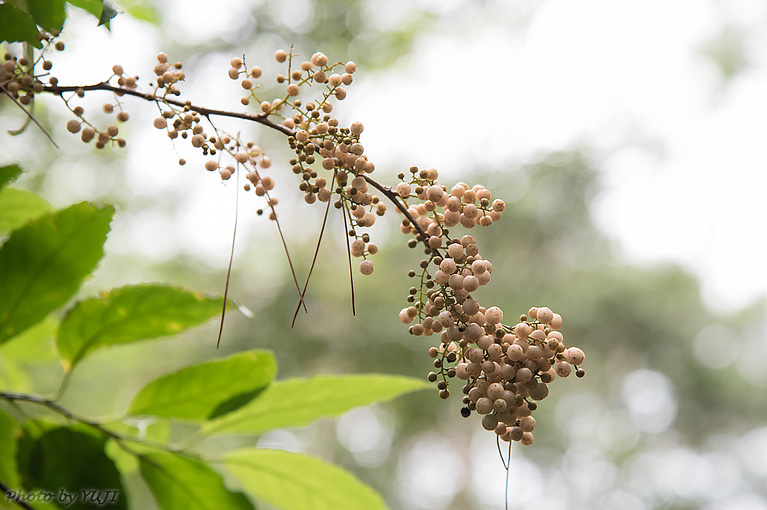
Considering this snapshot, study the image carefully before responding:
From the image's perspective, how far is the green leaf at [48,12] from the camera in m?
0.33

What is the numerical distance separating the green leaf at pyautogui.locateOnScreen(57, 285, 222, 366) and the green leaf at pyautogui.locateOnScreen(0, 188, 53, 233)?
93 mm

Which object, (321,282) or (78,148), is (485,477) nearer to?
(321,282)

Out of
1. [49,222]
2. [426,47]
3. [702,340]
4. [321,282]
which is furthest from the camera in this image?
[426,47]

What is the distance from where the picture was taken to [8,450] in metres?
0.44

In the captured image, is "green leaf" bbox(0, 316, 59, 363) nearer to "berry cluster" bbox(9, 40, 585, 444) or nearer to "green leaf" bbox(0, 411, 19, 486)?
"green leaf" bbox(0, 411, 19, 486)

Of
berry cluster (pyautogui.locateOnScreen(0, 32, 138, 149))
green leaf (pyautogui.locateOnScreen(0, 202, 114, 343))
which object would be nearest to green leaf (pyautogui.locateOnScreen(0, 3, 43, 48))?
berry cluster (pyautogui.locateOnScreen(0, 32, 138, 149))

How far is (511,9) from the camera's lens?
22.3 ft

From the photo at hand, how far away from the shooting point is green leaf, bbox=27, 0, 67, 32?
329 millimetres

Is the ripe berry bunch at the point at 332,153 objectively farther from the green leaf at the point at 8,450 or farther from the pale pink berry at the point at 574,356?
the green leaf at the point at 8,450

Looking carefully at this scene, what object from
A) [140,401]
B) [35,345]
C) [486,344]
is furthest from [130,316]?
[486,344]

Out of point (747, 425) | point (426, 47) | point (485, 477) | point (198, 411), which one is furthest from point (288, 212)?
point (198, 411)

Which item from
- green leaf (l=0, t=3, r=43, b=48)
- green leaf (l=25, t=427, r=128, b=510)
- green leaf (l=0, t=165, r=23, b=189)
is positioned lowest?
green leaf (l=25, t=427, r=128, b=510)

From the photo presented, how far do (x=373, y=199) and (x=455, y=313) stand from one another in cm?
8

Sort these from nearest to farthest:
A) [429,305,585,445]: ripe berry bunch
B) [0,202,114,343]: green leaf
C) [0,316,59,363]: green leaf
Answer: [429,305,585,445]: ripe berry bunch < [0,202,114,343]: green leaf < [0,316,59,363]: green leaf
